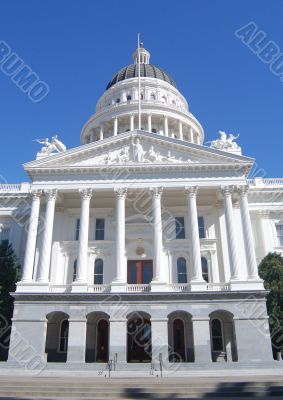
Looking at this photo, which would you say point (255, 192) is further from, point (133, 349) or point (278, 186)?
point (133, 349)

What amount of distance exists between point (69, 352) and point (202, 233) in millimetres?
14594

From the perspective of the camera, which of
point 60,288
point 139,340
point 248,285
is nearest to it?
point 248,285

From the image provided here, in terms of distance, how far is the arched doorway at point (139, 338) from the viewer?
29.3 metres

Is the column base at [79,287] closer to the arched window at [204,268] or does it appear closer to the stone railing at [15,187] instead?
the arched window at [204,268]

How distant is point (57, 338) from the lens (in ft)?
99.8

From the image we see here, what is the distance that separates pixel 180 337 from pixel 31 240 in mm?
13501

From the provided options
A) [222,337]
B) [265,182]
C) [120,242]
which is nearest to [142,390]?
[120,242]

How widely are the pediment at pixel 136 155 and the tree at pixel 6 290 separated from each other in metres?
7.38

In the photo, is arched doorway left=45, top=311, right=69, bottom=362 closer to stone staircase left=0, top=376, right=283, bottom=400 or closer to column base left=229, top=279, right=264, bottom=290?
column base left=229, top=279, right=264, bottom=290

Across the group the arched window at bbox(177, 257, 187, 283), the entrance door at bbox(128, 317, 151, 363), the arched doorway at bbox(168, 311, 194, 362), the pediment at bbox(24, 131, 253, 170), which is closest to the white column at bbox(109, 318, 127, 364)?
the entrance door at bbox(128, 317, 151, 363)

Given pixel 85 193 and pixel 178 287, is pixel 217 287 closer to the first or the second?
pixel 178 287

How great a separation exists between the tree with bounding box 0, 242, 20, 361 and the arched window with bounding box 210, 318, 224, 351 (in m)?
15.1

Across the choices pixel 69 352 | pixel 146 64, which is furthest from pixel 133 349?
pixel 146 64

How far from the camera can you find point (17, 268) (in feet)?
106
